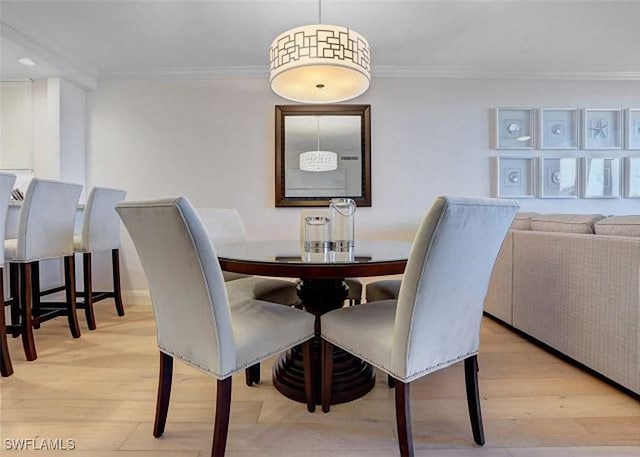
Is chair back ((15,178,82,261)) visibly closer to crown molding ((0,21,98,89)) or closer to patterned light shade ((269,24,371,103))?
crown molding ((0,21,98,89))

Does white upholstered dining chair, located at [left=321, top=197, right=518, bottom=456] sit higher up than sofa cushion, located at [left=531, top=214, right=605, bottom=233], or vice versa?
sofa cushion, located at [left=531, top=214, right=605, bottom=233]

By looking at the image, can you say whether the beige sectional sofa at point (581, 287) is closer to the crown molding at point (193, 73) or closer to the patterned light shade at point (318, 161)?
the patterned light shade at point (318, 161)

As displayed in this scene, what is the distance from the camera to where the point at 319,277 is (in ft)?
3.96

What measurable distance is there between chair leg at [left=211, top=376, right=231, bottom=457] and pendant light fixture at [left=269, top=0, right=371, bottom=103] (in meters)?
1.41

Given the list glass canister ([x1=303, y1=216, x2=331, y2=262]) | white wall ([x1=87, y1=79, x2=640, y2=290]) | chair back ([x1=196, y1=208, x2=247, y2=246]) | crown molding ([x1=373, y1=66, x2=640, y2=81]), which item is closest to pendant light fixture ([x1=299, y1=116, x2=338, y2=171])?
white wall ([x1=87, y1=79, x2=640, y2=290])

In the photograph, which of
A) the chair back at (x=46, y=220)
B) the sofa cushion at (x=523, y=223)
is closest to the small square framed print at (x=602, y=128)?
the sofa cushion at (x=523, y=223)

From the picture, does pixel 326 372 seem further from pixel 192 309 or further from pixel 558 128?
pixel 558 128

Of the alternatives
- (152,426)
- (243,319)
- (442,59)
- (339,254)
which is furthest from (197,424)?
(442,59)

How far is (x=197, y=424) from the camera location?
54.5 inches

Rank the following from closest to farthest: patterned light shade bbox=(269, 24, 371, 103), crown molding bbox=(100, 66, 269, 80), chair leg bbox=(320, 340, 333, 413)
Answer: chair leg bbox=(320, 340, 333, 413)
patterned light shade bbox=(269, 24, 371, 103)
crown molding bbox=(100, 66, 269, 80)

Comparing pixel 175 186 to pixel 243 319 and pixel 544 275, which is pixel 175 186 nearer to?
pixel 243 319

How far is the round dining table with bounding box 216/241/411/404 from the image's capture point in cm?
122

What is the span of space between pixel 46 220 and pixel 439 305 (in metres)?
2.38

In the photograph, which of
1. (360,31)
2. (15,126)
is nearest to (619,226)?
(360,31)
